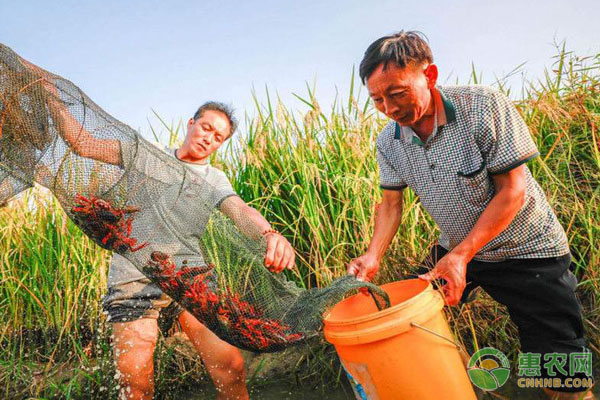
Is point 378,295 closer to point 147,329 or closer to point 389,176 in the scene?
point 389,176

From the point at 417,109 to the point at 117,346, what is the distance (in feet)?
5.93

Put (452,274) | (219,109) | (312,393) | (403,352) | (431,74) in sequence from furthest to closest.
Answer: (219,109) → (312,393) → (431,74) → (452,274) → (403,352)

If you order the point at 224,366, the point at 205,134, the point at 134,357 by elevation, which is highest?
the point at 205,134

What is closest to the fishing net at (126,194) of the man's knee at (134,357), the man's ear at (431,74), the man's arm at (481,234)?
the man's arm at (481,234)

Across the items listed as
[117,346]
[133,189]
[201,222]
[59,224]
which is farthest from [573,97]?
[59,224]

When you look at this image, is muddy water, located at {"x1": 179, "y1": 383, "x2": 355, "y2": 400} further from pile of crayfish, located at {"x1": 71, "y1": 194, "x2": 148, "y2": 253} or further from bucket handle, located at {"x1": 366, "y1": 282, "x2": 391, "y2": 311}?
pile of crayfish, located at {"x1": 71, "y1": 194, "x2": 148, "y2": 253}

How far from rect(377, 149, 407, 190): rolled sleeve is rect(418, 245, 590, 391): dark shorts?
21.3 inches

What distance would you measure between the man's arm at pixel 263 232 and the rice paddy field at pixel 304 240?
1.95 ft

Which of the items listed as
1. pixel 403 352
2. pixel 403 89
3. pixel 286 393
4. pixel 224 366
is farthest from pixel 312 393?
pixel 403 89

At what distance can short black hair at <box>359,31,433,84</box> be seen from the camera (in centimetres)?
164

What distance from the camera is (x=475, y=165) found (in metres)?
1.71

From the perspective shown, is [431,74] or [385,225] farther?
[385,225]

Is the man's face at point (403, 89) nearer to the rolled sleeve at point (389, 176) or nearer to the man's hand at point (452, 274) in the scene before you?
the rolled sleeve at point (389, 176)

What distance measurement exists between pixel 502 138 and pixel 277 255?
103 centimetres
